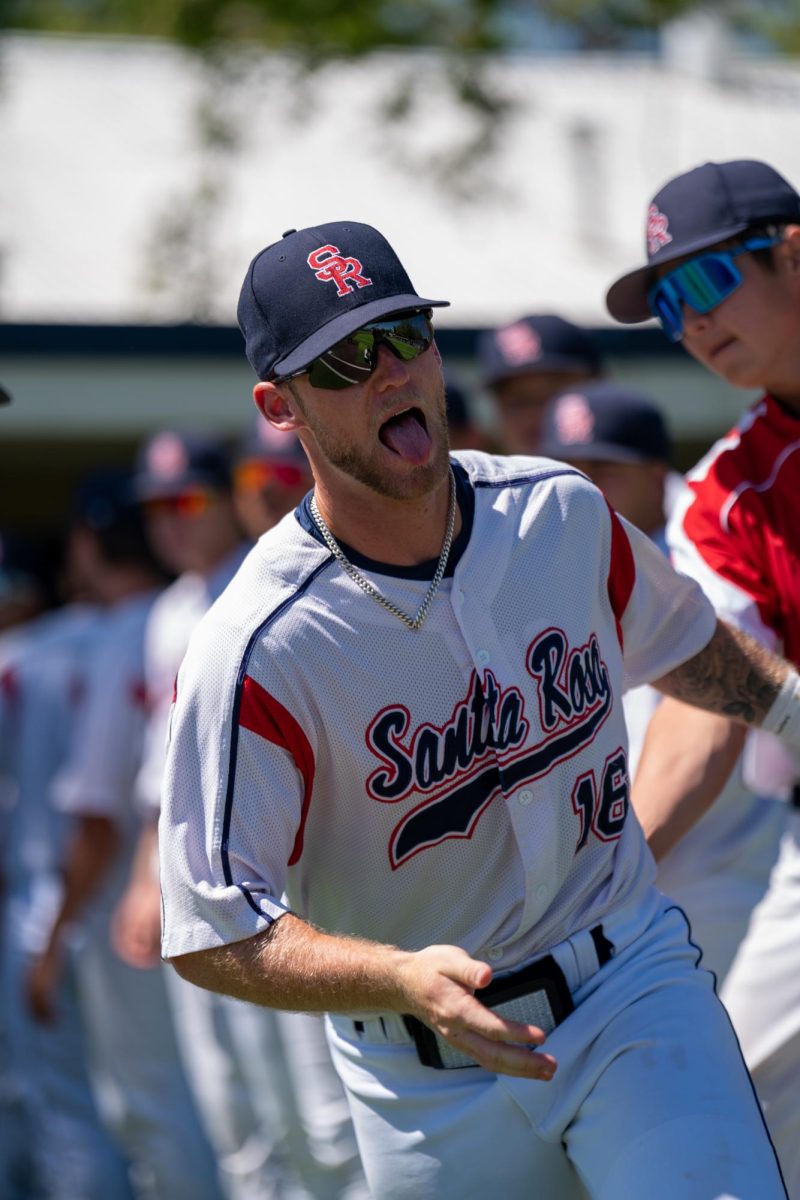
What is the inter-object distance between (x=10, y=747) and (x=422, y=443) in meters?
5.42

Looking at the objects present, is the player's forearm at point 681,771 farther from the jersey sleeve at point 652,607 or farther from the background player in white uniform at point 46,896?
the background player in white uniform at point 46,896

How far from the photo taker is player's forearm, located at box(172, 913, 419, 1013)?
279 centimetres

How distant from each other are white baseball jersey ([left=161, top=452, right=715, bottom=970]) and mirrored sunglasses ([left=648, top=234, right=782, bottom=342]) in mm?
719

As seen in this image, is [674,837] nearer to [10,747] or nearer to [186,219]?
[10,747]

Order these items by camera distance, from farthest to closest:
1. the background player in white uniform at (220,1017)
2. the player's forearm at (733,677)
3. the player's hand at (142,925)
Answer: the player's hand at (142,925) < the background player in white uniform at (220,1017) < the player's forearm at (733,677)

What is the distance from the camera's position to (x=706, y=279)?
3900 mm

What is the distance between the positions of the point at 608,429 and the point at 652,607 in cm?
151

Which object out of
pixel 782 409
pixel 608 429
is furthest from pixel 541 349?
pixel 782 409

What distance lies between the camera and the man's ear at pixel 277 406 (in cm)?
323

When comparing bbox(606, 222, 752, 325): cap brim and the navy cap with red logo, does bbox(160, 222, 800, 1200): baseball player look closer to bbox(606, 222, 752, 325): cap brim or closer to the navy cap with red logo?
bbox(606, 222, 752, 325): cap brim

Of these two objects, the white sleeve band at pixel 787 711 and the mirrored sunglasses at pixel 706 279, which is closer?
the white sleeve band at pixel 787 711

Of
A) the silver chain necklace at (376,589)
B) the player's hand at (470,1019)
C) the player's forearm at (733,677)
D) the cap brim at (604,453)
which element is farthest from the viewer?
the cap brim at (604,453)

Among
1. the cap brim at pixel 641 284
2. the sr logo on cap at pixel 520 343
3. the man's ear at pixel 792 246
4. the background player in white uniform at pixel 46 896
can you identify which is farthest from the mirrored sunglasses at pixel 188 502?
the man's ear at pixel 792 246

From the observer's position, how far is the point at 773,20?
21.5m
